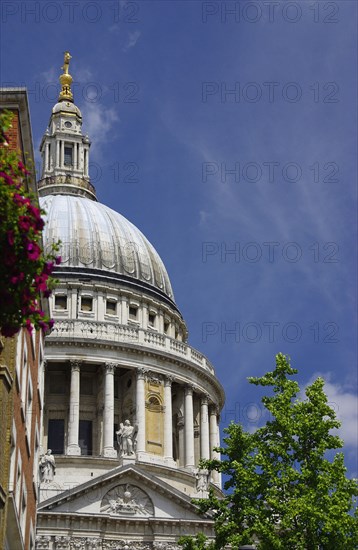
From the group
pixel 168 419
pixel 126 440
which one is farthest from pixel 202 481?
pixel 168 419

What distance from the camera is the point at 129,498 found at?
57.8m

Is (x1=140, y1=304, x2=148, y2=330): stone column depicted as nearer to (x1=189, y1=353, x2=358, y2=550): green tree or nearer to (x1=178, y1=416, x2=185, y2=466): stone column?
(x1=178, y1=416, x2=185, y2=466): stone column

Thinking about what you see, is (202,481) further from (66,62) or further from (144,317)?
(66,62)

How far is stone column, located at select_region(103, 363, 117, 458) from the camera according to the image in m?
66.8

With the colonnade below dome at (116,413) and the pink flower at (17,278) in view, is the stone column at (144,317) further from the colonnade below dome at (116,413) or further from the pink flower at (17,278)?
the pink flower at (17,278)

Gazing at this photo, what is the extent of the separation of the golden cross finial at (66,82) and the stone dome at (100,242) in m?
13.6

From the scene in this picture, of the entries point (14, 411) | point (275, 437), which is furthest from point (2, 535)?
point (275, 437)

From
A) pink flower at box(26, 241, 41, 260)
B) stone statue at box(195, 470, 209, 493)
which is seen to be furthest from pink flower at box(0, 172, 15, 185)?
stone statue at box(195, 470, 209, 493)

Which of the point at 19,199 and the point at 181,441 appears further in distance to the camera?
the point at 181,441

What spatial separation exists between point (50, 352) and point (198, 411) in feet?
44.6

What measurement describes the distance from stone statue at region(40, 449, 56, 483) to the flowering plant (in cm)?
4428

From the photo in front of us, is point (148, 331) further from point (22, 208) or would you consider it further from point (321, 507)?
point (22, 208)

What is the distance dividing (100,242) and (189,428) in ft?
56.9

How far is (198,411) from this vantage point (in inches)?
3022
